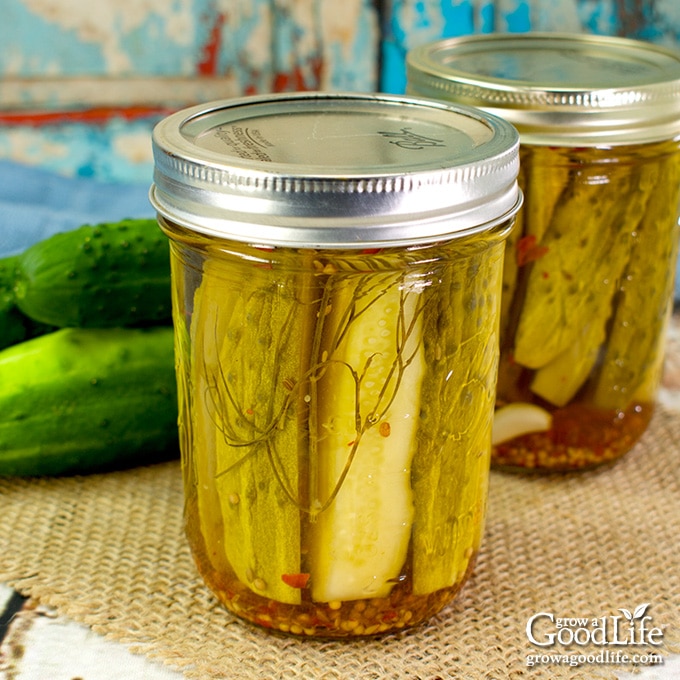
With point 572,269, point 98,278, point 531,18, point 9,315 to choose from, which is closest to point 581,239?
point 572,269

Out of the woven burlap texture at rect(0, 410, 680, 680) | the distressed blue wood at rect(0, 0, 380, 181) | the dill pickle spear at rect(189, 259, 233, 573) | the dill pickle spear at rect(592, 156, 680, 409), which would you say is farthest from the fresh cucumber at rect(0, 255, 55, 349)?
the distressed blue wood at rect(0, 0, 380, 181)

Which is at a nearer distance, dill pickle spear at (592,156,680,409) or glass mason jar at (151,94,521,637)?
glass mason jar at (151,94,521,637)

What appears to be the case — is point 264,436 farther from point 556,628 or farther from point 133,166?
point 133,166

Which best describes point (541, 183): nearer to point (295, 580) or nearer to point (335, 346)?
point (335, 346)

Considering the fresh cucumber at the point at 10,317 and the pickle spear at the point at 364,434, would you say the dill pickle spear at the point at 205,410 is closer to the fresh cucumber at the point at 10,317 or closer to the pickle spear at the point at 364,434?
the pickle spear at the point at 364,434

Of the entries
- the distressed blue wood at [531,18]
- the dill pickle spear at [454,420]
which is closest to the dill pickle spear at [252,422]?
the dill pickle spear at [454,420]

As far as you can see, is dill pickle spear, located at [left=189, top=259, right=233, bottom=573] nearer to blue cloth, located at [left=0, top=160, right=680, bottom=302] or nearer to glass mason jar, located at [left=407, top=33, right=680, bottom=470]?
glass mason jar, located at [left=407, top=33, right=680, bottom=470]
